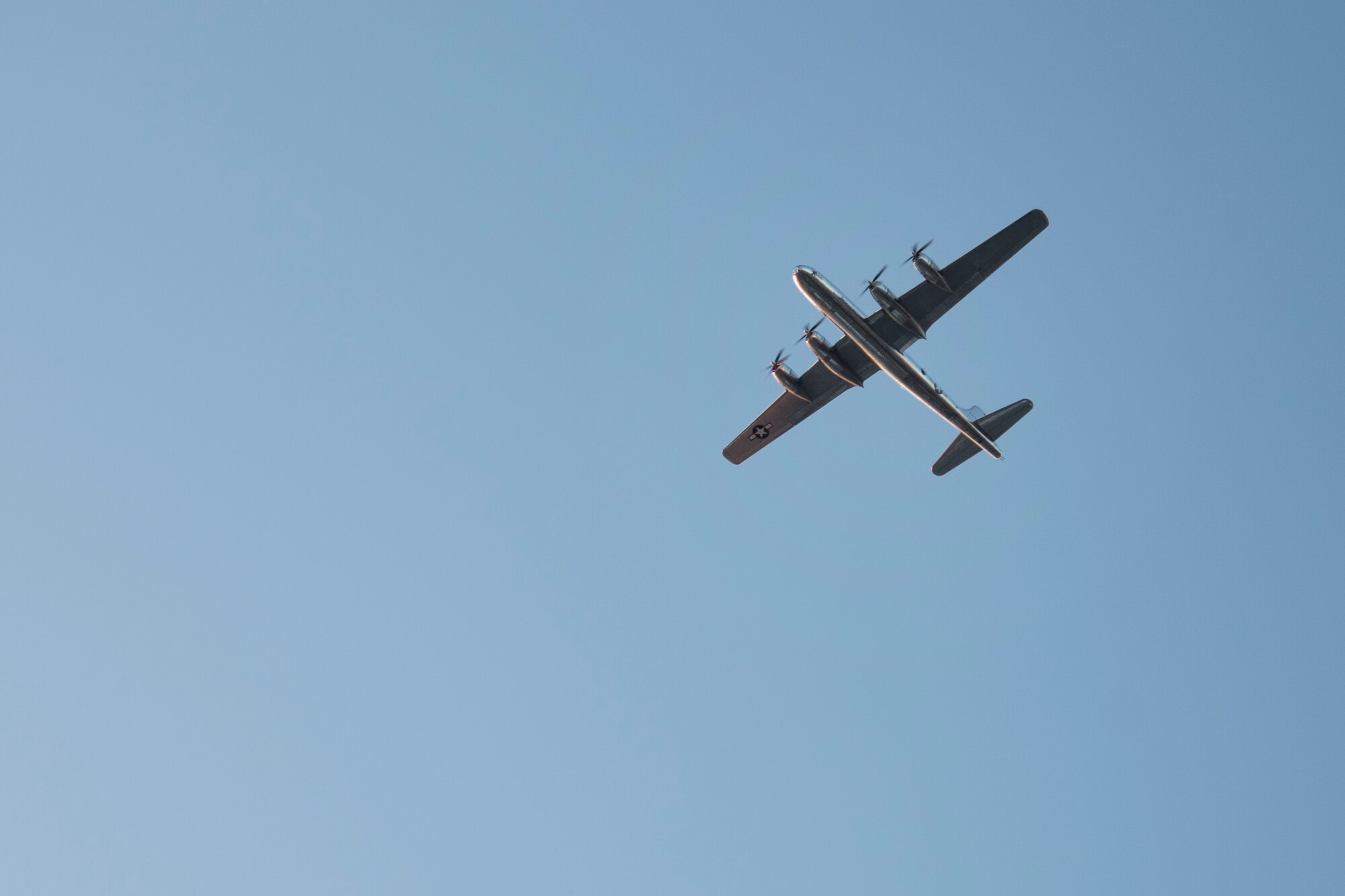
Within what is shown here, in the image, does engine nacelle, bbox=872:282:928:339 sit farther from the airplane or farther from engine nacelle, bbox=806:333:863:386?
engine nacelle, bbox=806:333:863:386

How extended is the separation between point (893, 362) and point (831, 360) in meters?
4.12

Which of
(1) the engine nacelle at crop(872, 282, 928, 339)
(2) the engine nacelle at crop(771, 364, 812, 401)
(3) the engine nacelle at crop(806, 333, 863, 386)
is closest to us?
(1) the engine nacelle at crop(872, 282, 928, 339)

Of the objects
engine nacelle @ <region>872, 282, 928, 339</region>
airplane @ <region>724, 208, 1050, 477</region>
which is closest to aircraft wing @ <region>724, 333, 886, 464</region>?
airplane @ <region>724, 208, 1050, 477</region>

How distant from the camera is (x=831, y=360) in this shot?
53.1m

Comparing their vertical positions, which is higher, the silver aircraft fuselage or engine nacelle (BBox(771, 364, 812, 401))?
engine nacelle (BBox(771, 364, 812, 401))

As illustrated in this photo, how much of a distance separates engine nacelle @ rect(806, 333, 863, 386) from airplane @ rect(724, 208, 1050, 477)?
0.10 ft

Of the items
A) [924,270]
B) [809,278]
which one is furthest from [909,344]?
[809,278]

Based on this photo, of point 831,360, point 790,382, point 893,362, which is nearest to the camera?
point 893,362

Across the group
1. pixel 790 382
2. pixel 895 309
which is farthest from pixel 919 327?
pixel 790 382

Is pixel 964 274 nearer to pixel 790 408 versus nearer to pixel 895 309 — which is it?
pixel 895 309

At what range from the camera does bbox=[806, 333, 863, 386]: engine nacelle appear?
52.7 meters

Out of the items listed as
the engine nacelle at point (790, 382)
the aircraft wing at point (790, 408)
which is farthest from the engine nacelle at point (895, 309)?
the engine nacelle at point (790, 382)

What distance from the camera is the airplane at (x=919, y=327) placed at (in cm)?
4838

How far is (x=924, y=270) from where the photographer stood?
48.9m
